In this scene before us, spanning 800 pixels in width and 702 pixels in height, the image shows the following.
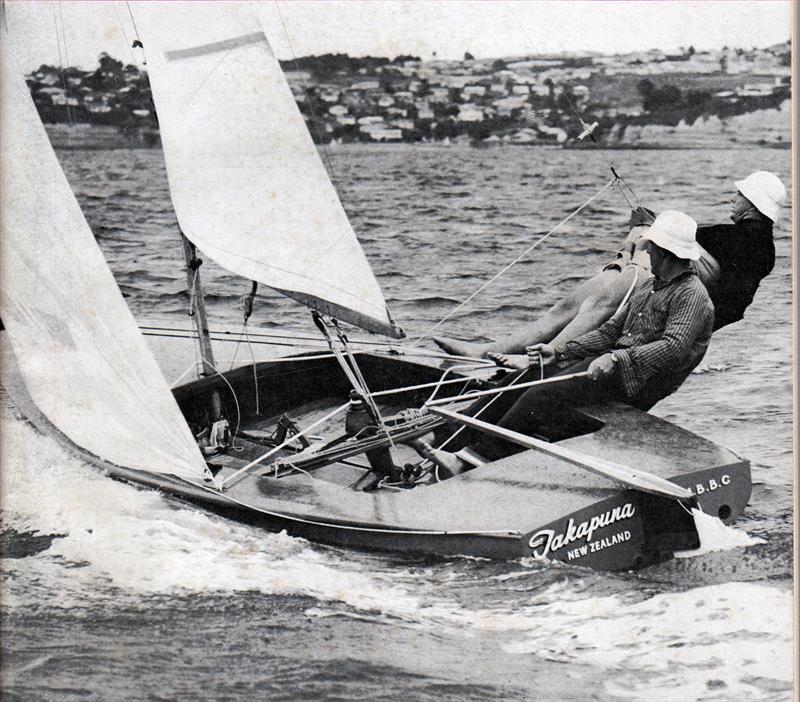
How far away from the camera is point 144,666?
3018mm

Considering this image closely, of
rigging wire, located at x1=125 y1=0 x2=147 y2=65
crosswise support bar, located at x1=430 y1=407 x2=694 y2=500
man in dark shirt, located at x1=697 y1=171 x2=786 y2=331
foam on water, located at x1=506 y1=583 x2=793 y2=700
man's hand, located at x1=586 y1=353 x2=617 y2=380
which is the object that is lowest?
foam on water, located at x1=506 y1=583 x2=793 y2=700

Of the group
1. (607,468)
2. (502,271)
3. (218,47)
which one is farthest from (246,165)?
(607,468)

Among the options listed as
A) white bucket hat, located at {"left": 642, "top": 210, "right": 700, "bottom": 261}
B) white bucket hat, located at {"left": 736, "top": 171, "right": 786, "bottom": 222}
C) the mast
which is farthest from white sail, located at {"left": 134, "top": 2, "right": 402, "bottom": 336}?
white bucket hat, located at {"left": 736, "top": 171, "right": 786, "bottom": 222}

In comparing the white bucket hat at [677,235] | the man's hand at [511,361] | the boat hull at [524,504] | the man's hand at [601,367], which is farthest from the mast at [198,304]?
the white bucket hat at [677,235]

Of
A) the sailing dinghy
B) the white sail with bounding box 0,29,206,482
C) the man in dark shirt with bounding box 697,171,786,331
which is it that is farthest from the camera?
the man in dark shirt with bounding box 697,171,786,331

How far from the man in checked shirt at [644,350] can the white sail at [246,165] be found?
0.54 metres

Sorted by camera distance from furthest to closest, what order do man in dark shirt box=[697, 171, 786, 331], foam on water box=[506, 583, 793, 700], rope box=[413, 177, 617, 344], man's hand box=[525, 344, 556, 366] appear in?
1. rope box=[413, 177, 617, 344]
2. man's hand box=[525, 344, 556, 366]
3. man in dark shirt box=[697, 171, 786, 331]
4. foam on water box=[506, 583, 793, 700]

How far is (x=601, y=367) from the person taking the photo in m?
3.54

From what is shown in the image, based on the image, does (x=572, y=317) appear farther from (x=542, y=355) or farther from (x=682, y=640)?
(x=682, y=640)

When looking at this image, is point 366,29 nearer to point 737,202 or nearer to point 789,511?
point 737,202

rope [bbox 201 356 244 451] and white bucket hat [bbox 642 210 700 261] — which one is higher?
white bucket hat [bbox 642 210 700 261]

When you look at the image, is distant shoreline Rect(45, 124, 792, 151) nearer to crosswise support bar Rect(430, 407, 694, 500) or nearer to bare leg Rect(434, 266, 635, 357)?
bare leg Rect(434, 266, 635, 357)

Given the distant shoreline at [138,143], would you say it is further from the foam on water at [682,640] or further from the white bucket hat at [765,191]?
the foam on water at [682,640]

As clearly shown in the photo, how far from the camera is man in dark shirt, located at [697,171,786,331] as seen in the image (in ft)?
11.4
